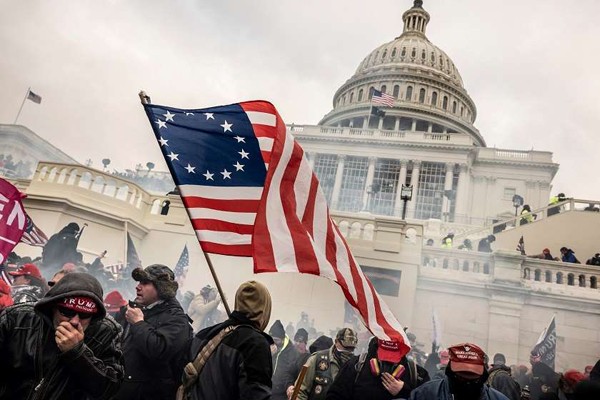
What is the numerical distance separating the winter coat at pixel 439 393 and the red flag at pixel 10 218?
4.84 metres

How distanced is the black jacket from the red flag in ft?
13.4

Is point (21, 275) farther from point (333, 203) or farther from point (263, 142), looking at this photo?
point (333, 203)

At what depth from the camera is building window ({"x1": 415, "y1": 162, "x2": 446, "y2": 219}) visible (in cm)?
4197

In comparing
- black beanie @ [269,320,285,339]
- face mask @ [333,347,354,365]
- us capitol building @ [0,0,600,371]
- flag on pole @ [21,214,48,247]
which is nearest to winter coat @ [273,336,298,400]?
black beanie @ [269,320,285,339]

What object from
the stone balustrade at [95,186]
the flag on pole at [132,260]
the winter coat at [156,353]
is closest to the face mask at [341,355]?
the winter coat at [156,353]

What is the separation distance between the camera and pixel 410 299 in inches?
485

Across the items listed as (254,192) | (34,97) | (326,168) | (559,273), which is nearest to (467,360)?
(254,192)

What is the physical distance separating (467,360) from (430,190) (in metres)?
42.4

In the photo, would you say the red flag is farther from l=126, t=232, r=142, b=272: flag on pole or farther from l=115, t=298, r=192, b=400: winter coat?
l=126, t=232, r=142, b=272: flag on pole

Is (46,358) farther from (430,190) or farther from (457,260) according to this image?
(430,190)

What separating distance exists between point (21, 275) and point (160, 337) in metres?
2.64

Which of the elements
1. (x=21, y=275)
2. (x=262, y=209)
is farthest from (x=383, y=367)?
(x=21, y=275)

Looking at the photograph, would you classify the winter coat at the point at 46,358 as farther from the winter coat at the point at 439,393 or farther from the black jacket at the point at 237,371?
the winter coat at the point at 439,393

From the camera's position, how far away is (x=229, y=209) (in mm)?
3779
